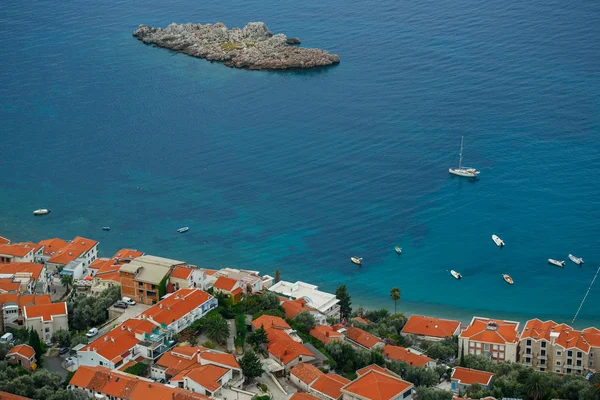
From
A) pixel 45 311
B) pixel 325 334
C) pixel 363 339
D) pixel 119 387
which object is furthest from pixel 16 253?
pixel 363 339

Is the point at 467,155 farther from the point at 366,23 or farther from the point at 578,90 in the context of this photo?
the point at 366,23

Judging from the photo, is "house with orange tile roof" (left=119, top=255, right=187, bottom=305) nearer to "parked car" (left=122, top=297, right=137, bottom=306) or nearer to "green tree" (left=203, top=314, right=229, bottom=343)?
"parked car" (left=122, top=297, right=137, bottom=306)

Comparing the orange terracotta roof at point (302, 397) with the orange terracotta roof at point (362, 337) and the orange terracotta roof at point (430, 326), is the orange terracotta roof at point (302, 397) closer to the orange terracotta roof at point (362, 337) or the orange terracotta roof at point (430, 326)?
the orange terracotta roof at point (362, 337)

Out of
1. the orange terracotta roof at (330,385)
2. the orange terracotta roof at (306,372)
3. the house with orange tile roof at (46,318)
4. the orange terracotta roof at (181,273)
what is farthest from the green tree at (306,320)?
the house with orange tile roof at (46,318)

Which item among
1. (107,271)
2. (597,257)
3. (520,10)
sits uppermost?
(520,10)

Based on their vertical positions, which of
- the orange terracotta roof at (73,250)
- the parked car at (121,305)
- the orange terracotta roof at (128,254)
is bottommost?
the orange terracotta roof at (73,250)

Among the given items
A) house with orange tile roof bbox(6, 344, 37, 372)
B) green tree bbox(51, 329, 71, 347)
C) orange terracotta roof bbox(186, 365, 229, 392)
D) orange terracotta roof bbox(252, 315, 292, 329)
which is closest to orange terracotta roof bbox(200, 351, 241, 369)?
orange terracotta roof bbox(186, 365, 229, 392)

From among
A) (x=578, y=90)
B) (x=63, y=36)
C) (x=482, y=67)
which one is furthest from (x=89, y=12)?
(x=578, y=90)
